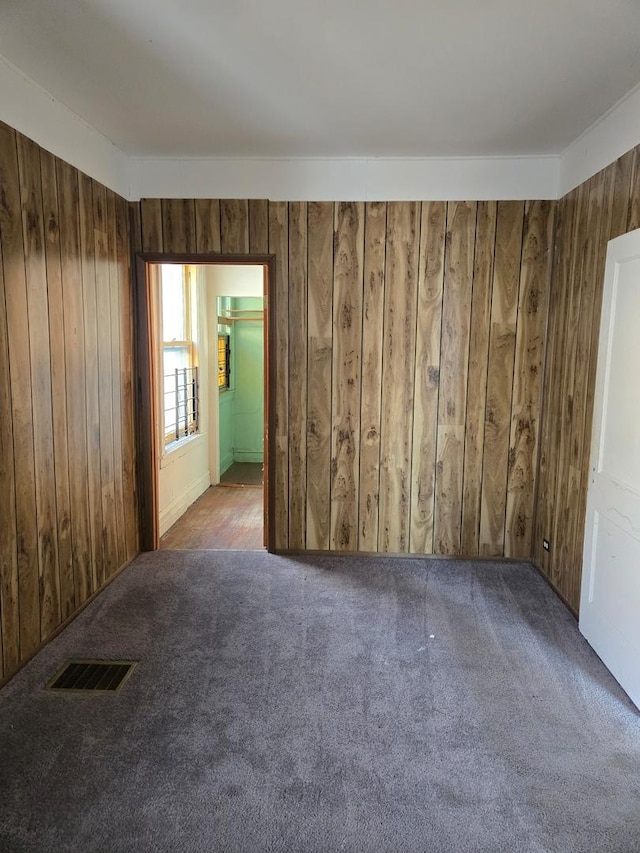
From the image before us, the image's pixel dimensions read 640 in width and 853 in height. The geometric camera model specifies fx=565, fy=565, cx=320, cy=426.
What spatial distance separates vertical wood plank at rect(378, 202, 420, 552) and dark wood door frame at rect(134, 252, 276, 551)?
77cm

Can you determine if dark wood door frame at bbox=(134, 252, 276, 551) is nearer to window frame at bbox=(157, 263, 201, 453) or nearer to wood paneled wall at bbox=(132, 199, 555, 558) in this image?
wood paneled wall at bbox=(132, 199, 555, 558)

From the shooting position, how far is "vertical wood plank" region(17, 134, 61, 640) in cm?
256

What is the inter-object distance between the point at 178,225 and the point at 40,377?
5.26 ft

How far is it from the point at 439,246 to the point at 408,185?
44 centimetres

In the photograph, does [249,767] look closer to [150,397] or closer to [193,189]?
[150,397]

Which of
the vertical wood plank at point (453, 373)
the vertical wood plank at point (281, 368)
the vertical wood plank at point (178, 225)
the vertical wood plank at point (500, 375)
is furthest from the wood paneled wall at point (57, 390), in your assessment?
the vertical wood plank at point (500, 375)

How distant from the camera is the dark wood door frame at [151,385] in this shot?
3783 millimetres

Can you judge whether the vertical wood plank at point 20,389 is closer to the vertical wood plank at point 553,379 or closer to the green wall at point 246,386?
Answer: the vertical wood plank at point 553,379

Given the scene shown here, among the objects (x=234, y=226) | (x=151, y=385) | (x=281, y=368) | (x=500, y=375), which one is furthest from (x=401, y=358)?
(x=151, y=385)

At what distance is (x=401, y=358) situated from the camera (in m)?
3.82

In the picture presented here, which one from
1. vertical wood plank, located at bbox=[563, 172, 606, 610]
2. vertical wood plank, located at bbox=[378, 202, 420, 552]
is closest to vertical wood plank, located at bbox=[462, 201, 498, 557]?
vertical wood plank, located at bbox=[378, 202, 420, 552]

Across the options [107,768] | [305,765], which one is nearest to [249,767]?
[305,765]

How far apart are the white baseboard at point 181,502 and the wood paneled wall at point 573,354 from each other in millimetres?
2810

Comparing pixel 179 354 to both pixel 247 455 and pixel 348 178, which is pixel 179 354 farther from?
pixel 348 178
